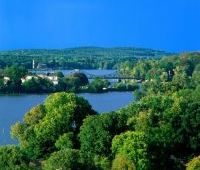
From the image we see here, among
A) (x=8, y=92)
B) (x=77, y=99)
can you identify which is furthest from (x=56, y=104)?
(x=8, y=92)

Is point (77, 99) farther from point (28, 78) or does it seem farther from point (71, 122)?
point (28, 78)

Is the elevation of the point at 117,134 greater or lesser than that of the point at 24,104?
greater

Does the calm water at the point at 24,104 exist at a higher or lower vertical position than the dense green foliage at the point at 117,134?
lower

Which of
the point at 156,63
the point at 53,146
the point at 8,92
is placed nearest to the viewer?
the point at 53,146

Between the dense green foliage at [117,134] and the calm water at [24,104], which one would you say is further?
the calm water at [24,104]

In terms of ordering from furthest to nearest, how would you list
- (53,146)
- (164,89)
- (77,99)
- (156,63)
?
(156,63) → (164,89) → (77,99) → (53,146)

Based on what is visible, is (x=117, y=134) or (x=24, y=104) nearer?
(x=117, y=134)

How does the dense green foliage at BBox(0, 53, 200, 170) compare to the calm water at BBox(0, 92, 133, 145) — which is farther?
the calm water at BBox(0, 92, 133, 145)

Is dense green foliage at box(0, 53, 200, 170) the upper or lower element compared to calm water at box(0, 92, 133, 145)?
upper
